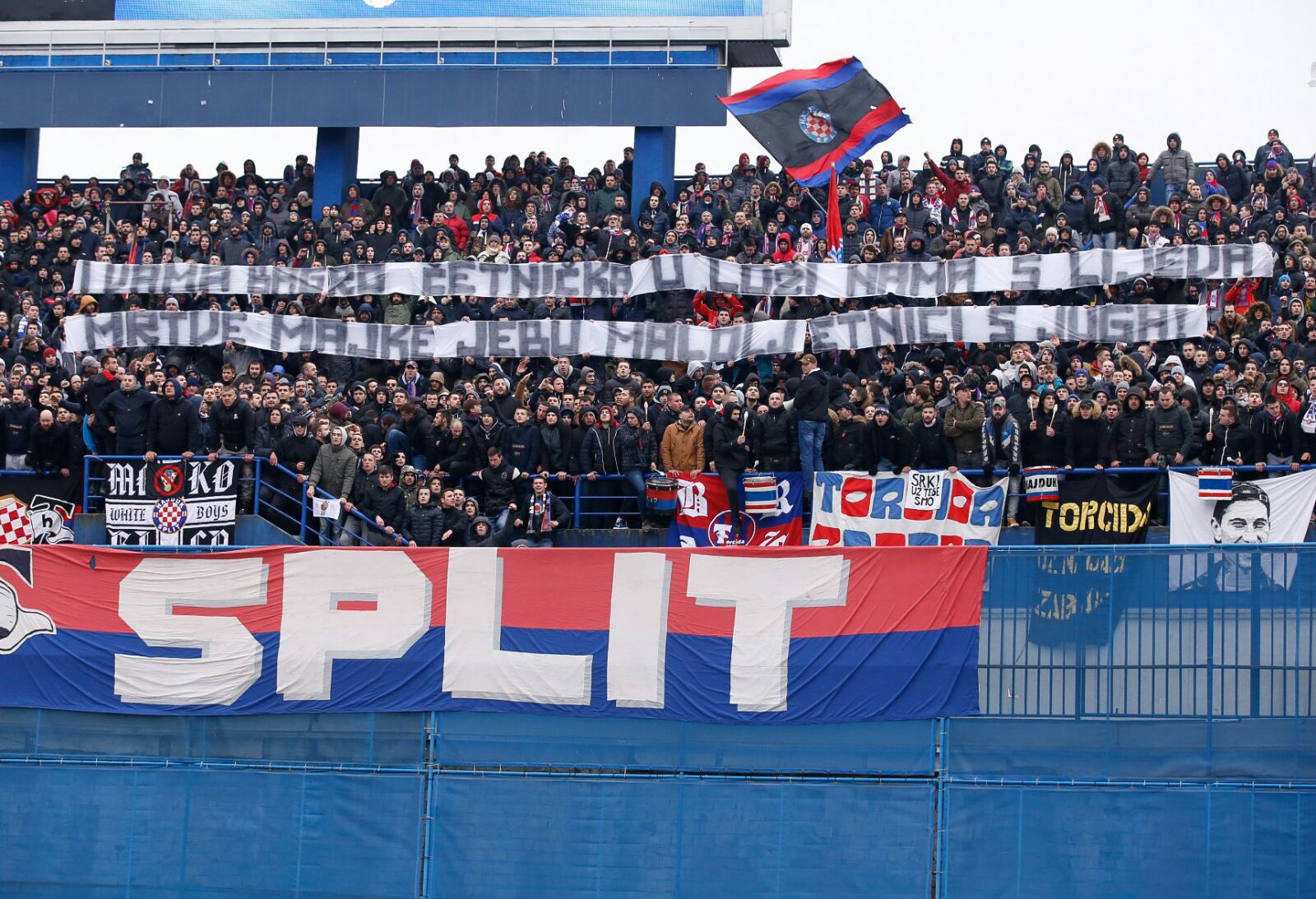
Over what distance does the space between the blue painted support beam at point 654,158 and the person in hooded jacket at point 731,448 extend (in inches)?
350

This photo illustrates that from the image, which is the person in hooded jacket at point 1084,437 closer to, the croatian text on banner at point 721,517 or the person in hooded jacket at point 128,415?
the croatian text on banner at point 721,517

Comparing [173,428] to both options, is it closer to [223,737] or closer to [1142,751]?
[223,737]

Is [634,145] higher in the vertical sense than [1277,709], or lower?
higher

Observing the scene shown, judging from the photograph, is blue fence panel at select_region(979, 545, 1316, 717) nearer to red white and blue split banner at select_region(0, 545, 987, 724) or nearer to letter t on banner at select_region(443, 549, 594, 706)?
red white and blue split banner at select_region(0, 545, 987, 724)

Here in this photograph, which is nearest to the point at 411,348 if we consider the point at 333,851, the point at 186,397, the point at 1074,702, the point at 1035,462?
the point at 186,397

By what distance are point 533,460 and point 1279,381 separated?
780 cm

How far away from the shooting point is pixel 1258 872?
13000 millimetres

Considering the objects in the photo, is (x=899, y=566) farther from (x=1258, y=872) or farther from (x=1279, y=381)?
(x=1279, y=381)

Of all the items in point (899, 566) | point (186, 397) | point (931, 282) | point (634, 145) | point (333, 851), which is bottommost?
point (333, 851)

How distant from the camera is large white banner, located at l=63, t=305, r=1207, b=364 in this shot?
73.3ft

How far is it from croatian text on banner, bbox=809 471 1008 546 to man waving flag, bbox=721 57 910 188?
6.59 metres

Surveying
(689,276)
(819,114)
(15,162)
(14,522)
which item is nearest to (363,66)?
(15,162)

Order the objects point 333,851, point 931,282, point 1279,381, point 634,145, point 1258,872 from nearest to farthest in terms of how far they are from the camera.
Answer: point 1258,872 → point 333,851 → point 1279,381 → point 931,282 → point 634,145

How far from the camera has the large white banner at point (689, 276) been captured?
22672mm
